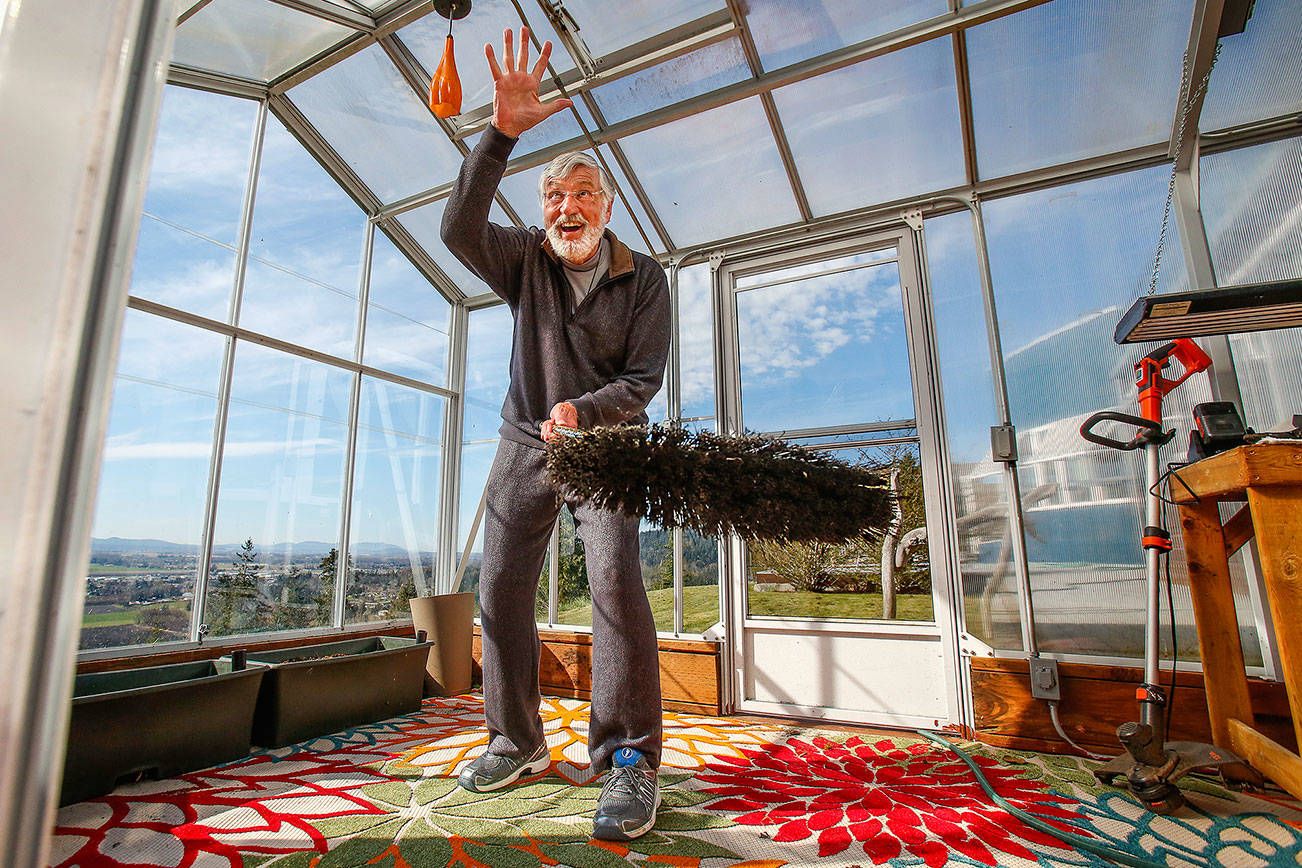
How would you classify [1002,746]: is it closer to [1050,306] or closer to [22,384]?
[1050,306]

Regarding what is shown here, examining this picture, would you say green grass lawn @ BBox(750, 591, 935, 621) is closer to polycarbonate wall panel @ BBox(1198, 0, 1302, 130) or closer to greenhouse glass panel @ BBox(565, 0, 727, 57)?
polycarbonate wall panel @ BBox(1198, 0, 1302, 130)

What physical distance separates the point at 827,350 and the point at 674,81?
50.3 inches

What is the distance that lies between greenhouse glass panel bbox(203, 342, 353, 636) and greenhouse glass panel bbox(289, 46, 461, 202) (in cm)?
99

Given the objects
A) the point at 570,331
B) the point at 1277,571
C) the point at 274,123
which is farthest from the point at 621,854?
the point at 274,123

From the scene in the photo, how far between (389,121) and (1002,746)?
11.3 ft

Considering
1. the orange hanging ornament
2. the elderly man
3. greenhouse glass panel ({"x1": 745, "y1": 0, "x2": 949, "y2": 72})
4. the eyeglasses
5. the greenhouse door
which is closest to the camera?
the elderly man

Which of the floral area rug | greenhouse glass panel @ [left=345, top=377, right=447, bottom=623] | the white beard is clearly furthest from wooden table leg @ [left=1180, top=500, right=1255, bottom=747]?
greenhouse glass panel @ [left=345, top=377, right=447, bottom=623]

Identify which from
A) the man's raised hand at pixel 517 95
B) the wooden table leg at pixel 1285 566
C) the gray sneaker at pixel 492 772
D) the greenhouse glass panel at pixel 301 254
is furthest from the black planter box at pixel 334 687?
the wooden table leg at pixel 1285 566

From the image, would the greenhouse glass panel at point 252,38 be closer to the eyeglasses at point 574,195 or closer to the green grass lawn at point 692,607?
the eyeglasses at point 574,195

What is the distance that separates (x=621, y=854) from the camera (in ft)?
3.98

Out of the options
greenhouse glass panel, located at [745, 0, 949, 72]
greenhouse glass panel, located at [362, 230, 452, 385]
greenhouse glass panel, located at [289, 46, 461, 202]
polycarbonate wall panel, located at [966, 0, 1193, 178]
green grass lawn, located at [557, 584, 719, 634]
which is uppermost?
greenhouse glass panel, located at [289, 46, 461, 202]

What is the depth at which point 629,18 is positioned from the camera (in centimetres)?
234

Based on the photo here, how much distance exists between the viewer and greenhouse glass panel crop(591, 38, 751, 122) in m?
2.39

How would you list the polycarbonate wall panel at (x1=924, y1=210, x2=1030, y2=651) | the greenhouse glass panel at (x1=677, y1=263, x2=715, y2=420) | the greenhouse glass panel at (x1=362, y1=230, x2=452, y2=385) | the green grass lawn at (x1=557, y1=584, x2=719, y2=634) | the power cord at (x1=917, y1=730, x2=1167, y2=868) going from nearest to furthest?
1. the power cord at (x1=917, y1=730, x2=1167, y2=868)
2. the polycarbonate wall panel at (x1=924, y1=210, x2=1030, y2=651)
3. the green grass lawn at (x1=557, y1=584, x2=719, y2=634)
4. the greenhouse glass panel at (x1=677, y1=263, x2=715, y2=420)
5. the greenhouse glass panel at (x1=362, y1=230, x2=452, y2=385)
